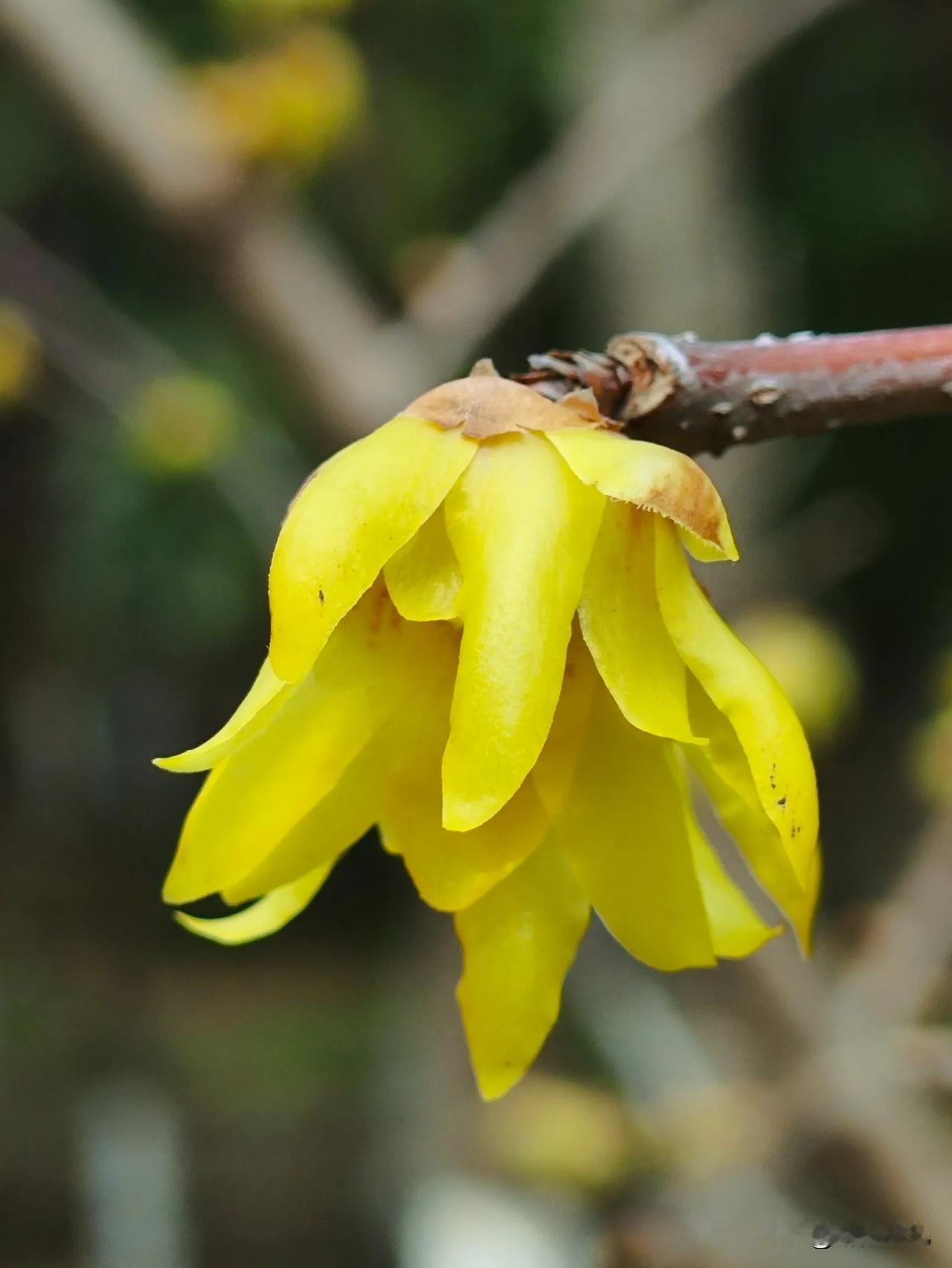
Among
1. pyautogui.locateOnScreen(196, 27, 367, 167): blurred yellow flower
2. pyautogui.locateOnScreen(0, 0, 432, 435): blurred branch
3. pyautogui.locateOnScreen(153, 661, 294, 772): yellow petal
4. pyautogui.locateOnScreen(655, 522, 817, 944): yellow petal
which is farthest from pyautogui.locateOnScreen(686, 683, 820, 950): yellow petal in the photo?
pyautogui.locateOnScreen(196, 27, 367, 167): blurred yellow flower

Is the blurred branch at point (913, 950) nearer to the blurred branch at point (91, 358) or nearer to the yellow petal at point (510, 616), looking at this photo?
the blurred branch at point (91, 358)

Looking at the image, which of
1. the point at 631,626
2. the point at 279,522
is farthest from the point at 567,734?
the point at 279,522

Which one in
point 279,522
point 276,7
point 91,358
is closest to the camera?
point 276,7

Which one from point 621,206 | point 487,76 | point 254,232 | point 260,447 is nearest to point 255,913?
point 254,232

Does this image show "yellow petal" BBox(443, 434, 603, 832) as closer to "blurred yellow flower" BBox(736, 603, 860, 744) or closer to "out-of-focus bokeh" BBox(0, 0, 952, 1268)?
"out-of-focus bokeh" BBox(0, 0, 952, 1268)

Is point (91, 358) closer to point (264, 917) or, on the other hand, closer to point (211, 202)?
point (211, 202)

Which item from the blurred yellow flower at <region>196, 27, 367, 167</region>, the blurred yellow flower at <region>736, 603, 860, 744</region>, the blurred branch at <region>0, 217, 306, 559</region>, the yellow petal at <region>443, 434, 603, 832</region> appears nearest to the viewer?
the yellow petal at <region>443, 434, 603, 832</region>

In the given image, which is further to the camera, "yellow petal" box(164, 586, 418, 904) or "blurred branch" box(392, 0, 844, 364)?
"blurred branch" box(392, 0, 844, 364)
